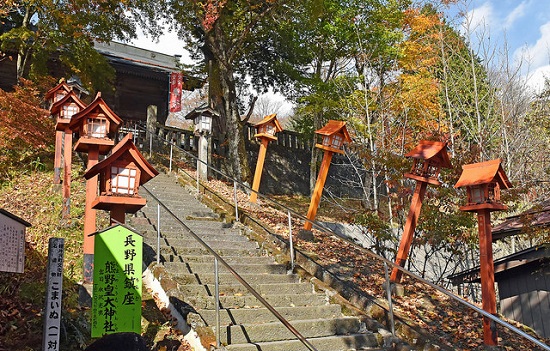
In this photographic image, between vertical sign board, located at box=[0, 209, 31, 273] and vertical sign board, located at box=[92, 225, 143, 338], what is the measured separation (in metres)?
1.07

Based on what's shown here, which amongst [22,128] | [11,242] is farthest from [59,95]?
[11,242]

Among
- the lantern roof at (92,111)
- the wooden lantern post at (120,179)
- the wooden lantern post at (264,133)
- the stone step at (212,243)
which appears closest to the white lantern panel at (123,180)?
the wooden lantern post at (120,179)

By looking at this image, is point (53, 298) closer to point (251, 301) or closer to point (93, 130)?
point (251, 301)

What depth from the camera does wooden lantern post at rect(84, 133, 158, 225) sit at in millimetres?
5699

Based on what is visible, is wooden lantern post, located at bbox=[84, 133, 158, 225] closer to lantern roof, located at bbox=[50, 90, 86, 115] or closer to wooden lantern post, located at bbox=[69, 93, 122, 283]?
wooden lantern post, located at bbox=[69, 93, 122, 283]

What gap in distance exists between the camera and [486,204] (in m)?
7.39

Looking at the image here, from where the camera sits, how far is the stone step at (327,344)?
18.8 ft

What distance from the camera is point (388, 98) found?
50.1ft

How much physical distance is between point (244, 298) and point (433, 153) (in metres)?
4.31

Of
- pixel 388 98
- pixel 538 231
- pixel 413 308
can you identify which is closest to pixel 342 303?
pixel 413 308

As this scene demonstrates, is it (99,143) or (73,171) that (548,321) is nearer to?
(99,143)

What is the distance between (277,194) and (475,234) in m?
11.6

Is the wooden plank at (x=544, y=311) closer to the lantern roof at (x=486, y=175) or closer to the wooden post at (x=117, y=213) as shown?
the lantern roof at (x=486, y=175)

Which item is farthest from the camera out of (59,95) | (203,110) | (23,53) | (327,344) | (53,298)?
(23,53)
